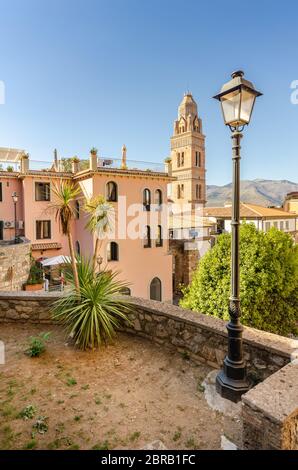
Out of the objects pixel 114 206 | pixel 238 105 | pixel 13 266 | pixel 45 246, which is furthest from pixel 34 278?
pixel 238 105

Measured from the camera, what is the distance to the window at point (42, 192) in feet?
62.5

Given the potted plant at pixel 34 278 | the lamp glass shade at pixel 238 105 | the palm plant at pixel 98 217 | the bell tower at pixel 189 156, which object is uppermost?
the bell tower at pixel 189 156

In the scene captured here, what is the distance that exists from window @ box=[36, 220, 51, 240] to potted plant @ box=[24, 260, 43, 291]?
8.00ft

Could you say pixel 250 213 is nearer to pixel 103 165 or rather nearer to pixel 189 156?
pixel 189 156

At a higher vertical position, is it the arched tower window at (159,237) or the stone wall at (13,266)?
the arched tower window at (159,237)

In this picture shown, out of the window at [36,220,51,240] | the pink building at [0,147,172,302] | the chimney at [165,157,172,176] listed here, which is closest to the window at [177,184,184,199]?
the chimney at [165,157,172,176]

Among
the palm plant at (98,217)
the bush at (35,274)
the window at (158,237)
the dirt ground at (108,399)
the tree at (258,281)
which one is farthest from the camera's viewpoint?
the window at (158,237)

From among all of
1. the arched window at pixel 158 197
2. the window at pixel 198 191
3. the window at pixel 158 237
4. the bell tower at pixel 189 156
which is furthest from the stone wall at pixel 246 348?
the window at pixel 198 191

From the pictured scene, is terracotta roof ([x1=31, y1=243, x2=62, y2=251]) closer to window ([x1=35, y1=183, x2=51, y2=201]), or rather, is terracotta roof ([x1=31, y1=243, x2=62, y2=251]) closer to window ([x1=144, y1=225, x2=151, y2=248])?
window ([x1=35, y1=183, x2=51, y2=201])

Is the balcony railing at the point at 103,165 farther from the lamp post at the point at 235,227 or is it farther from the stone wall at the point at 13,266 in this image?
the lamp post at the point at 235,227

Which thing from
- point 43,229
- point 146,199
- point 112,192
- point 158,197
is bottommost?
point 43,229

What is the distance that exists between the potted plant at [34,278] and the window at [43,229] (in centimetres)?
244

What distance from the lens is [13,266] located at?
1315cm

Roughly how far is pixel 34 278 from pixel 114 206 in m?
7.14
